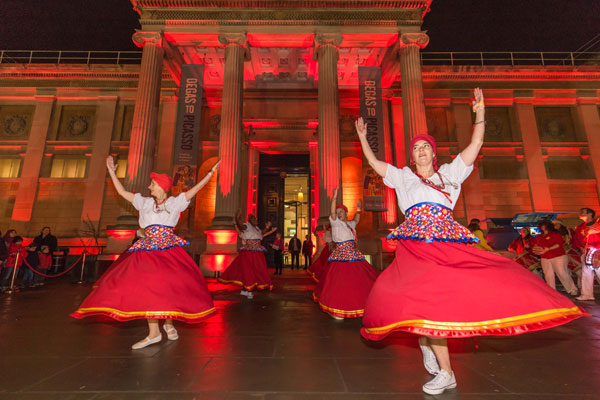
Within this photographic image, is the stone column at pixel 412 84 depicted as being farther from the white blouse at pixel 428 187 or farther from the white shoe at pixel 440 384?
the white shoe at pixel 440 384

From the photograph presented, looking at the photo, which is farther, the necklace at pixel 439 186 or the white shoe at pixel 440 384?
the necklace at pixel 439 186

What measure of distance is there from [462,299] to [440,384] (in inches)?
25.1

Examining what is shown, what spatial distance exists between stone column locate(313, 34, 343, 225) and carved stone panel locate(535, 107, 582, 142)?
13361mm

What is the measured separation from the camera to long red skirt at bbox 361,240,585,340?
1.86 metres

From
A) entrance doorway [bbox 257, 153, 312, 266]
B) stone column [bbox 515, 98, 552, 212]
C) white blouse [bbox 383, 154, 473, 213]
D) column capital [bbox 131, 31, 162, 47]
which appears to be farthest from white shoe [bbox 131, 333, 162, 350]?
stone column [bbox 515, 98, 552, 212]

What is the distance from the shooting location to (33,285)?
29.0 feet

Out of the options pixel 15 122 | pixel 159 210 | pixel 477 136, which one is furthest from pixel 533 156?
pixel 15 122

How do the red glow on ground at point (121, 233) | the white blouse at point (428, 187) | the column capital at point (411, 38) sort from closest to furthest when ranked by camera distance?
the white blouse at point (428, 187), the red glow on ground at point (121, 233), the column capital at point (411, 38)

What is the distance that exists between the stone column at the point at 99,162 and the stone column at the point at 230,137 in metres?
8.36

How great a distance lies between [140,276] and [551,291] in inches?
141

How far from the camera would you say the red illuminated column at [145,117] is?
12.3 m

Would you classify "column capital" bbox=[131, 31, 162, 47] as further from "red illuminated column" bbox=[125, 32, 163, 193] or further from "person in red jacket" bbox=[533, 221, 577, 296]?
"person in red jacket" bbox=[533, 221, 577, 296]

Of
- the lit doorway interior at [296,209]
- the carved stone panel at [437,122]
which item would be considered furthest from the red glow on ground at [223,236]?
the carved stone panel at [437,122]

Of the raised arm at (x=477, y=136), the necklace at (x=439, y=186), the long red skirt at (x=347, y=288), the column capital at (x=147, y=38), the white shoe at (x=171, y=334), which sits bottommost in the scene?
the white shoe at (x=171, y=334)
